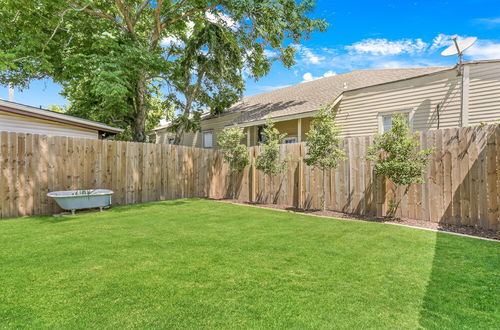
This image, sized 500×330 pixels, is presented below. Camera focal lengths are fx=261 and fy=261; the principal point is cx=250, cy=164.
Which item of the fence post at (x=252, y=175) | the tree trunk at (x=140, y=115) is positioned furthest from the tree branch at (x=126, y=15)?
the fence post at (x=252, y=175)

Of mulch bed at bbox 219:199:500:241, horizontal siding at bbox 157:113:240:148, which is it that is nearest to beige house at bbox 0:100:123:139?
horizontal siding at bbox 157:113:240:148

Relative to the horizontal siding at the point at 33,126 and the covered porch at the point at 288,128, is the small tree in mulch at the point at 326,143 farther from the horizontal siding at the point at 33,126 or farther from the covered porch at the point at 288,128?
the horizontal siding at the point at 33,126

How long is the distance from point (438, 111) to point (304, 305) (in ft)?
30.0

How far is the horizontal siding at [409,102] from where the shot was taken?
8.45 metres

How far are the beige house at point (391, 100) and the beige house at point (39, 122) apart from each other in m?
6.84

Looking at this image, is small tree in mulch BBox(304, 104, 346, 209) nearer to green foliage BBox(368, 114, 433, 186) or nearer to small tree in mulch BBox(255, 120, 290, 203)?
green foliage BBox(368, 114, 433, 186)

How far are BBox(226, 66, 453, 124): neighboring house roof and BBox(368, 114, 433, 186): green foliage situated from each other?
4491 mm

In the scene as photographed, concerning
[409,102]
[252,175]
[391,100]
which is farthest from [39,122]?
[409,102]

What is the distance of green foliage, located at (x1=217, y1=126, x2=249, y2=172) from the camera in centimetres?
926

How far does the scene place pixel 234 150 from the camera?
30.8ft

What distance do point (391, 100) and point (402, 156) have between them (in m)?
5.16

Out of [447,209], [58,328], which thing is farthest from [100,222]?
[447,209]

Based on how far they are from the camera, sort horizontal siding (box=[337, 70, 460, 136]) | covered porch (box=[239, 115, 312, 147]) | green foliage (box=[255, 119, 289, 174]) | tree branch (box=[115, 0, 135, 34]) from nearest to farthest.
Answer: green foliage (box=[255, 119, 289, 174]), horizontal siding (box=[337, 70, 460, 136]), tree branch (box=[115, 0, 135, 34]), covered porch (box=[239, 115, 312, 147])

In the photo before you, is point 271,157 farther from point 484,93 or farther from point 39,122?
point 39,122
